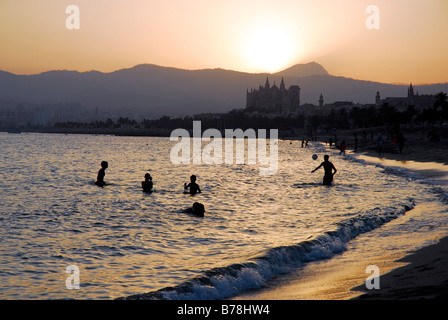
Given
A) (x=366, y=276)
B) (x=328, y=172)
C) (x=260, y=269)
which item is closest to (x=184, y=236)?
(x=260, y=269)

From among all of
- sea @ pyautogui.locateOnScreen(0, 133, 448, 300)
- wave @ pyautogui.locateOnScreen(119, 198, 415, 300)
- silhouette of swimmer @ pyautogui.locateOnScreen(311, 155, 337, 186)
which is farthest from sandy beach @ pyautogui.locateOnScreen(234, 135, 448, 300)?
silhouette of swimmer @ pyautogui.locateOnScreen(311, 155, 337, 186)

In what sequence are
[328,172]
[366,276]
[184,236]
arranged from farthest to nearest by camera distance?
[328,172], [184,236], [366,276]

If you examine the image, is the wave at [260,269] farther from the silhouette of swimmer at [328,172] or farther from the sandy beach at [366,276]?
the silhouette of swimmer at [328,172]

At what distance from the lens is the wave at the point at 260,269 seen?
838 centimetres

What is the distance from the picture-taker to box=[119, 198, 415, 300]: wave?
838 cm

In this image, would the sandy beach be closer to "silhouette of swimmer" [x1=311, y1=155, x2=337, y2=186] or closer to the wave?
the wave

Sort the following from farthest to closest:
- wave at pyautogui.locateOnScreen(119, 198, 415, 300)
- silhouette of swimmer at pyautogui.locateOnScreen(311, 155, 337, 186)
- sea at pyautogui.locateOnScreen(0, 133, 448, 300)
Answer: silhouette of swimmer at pyautogui.locateOnScreen(311, 155, 337, 186)
sea at pyautogui.locateOnScreen(0, 133, 448, 300)
wave at pyautogui.locateOnScreen(119, 198, 415, 300)

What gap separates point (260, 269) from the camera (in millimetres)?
9867

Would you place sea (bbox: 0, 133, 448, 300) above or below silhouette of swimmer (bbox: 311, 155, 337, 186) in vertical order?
below

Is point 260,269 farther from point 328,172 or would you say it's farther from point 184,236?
point 328,172

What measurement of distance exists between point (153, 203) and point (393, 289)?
15668mm

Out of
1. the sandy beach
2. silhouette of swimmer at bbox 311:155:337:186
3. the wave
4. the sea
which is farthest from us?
silhouette of swimmer at bbox 311:155:337:186

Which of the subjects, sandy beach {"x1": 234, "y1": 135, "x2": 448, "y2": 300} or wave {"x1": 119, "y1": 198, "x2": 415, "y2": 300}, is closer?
sandy beach {"x1": 234, "y1": 135, "x2": 448, "y2": 300}
